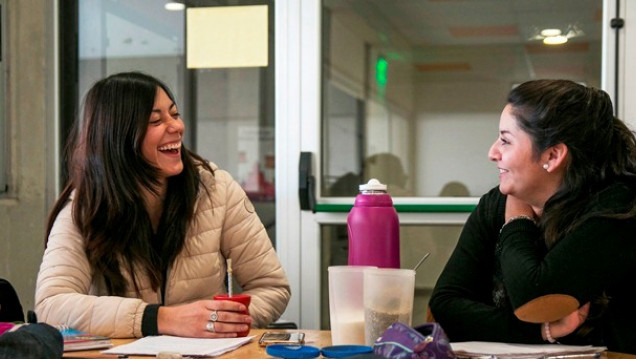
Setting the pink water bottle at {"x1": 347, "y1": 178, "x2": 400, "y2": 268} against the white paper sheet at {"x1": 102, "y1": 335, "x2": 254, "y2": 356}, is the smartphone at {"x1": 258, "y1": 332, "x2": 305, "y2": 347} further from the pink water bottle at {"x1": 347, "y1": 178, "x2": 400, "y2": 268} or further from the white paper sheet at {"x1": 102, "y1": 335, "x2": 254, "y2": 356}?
the pink water bottle at {"x1": 347, "y1": 178, "x2": 400, "y2": 268}

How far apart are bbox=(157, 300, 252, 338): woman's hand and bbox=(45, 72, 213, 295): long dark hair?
0.33 m

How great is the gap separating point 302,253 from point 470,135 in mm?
724

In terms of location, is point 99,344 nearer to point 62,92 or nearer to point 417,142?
point 417,142

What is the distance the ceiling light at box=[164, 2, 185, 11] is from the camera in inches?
125

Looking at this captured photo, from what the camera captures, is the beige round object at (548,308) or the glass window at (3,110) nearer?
the beige round object at (548,308)

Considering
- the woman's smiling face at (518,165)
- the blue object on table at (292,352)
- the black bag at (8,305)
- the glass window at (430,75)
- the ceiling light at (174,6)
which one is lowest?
the black bag at (8,305)

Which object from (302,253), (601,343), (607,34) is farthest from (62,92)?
(601,343)

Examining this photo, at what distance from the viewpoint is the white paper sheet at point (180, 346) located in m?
1.63

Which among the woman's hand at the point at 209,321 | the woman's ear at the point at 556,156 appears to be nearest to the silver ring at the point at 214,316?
the woman's hand at the point at 209,321

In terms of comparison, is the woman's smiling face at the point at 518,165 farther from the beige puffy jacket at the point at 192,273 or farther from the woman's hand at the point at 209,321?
the beige puffy jacket at the point at 192,273

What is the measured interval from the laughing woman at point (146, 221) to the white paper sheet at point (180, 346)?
360 mm

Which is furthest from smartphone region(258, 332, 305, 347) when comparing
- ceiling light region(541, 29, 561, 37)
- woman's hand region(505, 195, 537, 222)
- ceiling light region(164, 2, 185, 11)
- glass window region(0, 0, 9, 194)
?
glass window region(0, 0, 9, 194)

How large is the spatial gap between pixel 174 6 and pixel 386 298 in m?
1.92

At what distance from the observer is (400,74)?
297 cm
